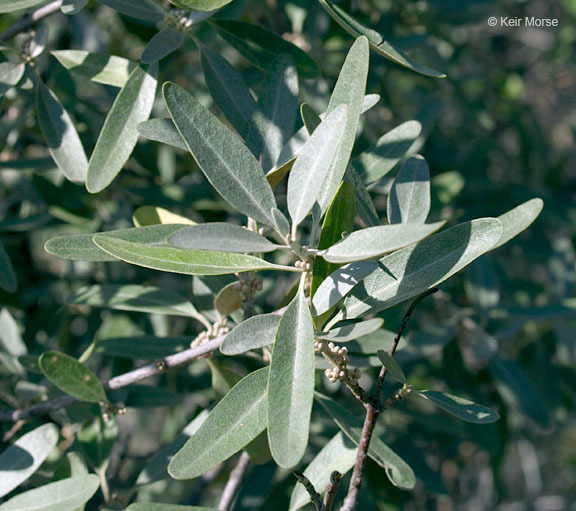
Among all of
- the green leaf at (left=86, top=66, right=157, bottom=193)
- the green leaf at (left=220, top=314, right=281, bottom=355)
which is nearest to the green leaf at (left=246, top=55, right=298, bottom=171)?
the green leaf at (left=86, top=66, right=157, bottom=193)

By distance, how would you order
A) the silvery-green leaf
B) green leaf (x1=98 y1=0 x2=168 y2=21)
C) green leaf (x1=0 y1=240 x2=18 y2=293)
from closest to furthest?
the silvery-green leaf → green leaf (x1=98 y1=0 x2=168 y2=21) → green leaf (x1=0 y1=240 x2=18 y2=293)

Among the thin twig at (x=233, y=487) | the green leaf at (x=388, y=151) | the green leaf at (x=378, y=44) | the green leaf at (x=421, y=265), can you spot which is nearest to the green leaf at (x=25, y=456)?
the thin twig at (x=233, y=487)

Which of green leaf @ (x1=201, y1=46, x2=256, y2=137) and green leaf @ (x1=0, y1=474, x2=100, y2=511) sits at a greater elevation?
green leaf @ (x1=201, y1=46, x2=256, y2=137)

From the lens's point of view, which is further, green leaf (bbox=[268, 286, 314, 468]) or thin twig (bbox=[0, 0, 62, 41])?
thin twig (bbox=[0, 0, 62, 41])

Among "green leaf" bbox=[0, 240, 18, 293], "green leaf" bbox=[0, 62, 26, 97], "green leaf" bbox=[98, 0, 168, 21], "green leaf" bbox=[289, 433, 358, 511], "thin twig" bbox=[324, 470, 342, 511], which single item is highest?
"green leaf" bbox=[98, 0, 168, 21]

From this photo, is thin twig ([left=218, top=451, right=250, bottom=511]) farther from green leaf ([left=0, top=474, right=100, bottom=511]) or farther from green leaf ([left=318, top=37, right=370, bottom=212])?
green leaf ([left=318, top=37, right=370, bottom=212])

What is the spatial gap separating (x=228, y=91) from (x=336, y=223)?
1.20ft

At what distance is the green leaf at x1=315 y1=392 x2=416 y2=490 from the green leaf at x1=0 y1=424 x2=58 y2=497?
0.44 meters

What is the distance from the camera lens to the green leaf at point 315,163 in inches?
25.3

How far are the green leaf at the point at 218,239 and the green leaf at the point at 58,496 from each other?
45 cm

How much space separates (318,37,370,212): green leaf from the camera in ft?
2.31

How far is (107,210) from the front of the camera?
1564 mm

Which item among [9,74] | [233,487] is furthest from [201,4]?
[233,487]

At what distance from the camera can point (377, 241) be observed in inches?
23.4
